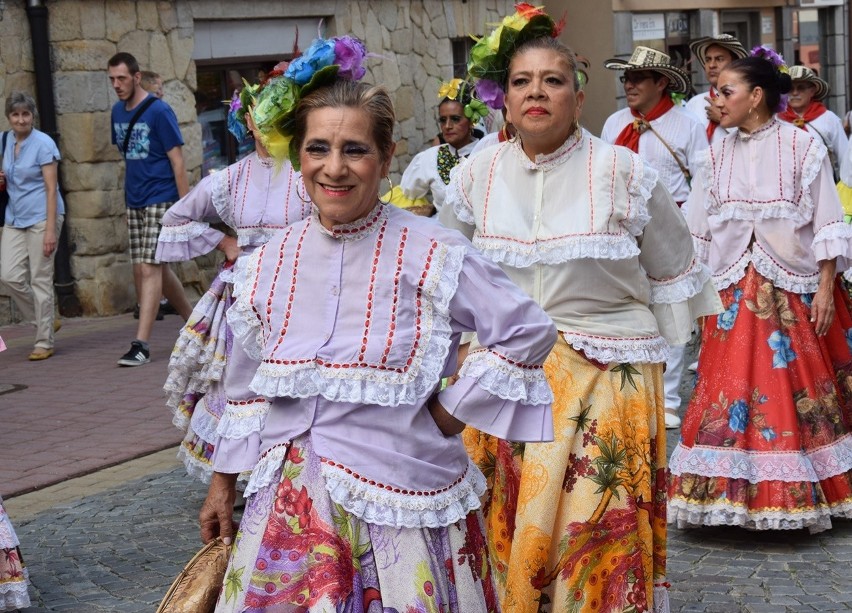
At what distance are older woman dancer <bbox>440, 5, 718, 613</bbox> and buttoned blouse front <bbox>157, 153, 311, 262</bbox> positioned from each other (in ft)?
5.71

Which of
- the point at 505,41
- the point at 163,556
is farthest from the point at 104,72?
the point at 505,41

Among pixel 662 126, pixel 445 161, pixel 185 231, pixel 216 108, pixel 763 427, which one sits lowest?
pixel 763 427

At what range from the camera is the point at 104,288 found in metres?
12.3

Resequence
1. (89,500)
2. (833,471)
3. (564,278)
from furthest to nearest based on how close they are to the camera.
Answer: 1. (89,500)
2. (833,471)
3. (564,278)

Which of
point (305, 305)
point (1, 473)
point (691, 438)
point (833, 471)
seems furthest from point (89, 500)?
point (305, 305)

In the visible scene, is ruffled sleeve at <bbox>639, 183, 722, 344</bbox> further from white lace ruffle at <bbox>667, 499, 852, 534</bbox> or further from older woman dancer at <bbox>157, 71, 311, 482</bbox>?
older woman dancer at <bbox>157, 71, 311, 482</bbox>

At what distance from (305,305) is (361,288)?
0.44 feet

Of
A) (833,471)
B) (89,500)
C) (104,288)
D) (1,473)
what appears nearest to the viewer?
(833,471)

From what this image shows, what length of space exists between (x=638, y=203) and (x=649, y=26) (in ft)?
55.2

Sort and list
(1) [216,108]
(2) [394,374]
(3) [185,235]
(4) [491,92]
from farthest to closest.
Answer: (1) [216,108] → (3) [185,235] → (4) [491,92] → (2) [394,374]

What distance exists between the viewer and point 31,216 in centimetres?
1060

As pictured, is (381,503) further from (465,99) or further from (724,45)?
(724,45)

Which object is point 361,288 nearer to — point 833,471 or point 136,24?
point 833,471

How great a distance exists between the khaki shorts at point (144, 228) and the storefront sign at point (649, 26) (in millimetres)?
10928
